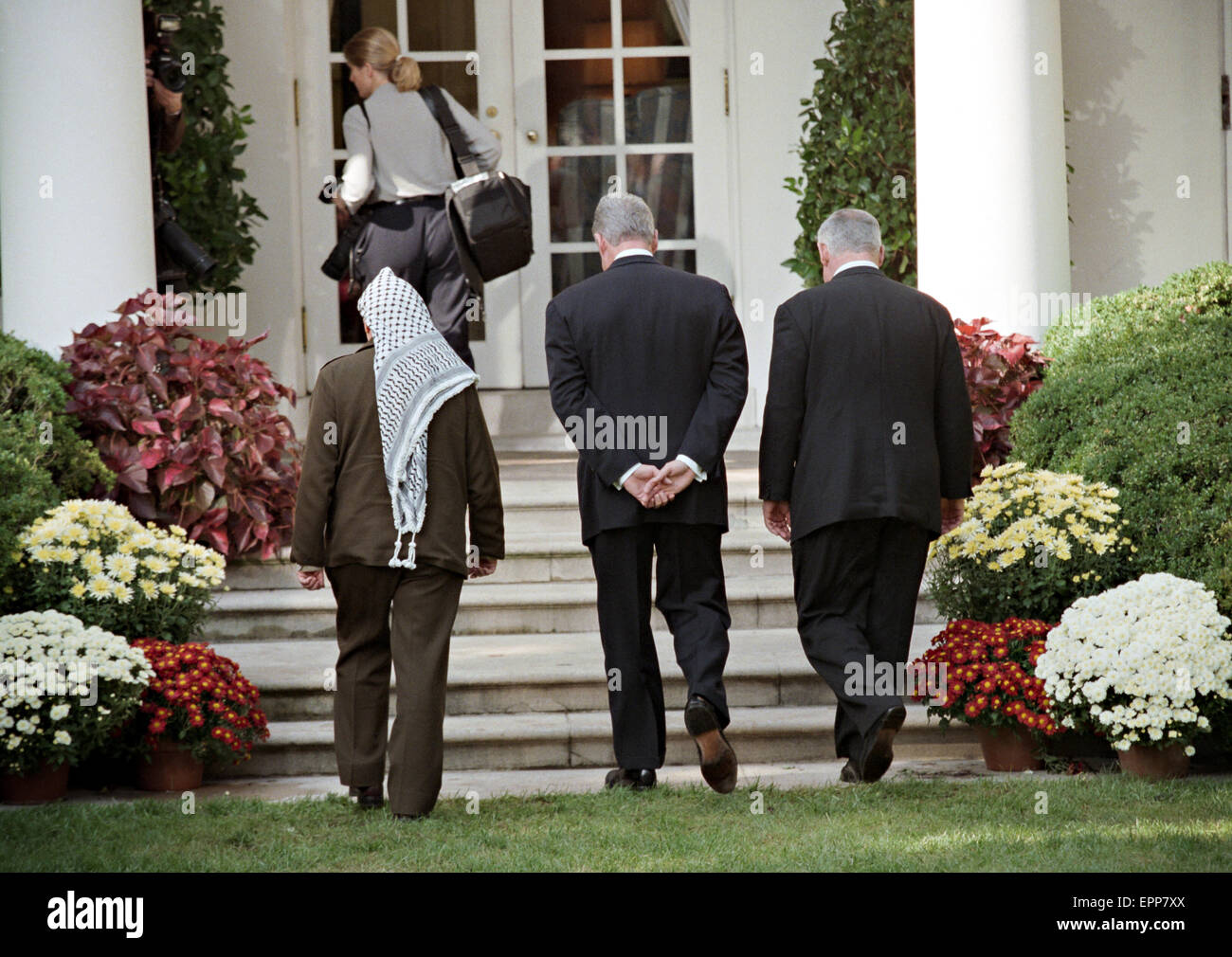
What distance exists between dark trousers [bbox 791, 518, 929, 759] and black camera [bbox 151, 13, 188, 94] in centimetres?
445

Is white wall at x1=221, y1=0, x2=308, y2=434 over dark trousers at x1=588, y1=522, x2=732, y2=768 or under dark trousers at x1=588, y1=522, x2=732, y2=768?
over

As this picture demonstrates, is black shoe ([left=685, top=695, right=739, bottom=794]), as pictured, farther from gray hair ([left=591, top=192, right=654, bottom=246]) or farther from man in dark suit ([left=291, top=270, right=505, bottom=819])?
gray hair ([left=591, top=192, right=654, bottom=246])

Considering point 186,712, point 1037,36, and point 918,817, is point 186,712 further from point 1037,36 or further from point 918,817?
point 1037,36

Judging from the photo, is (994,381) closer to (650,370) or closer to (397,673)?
→ (650,370)

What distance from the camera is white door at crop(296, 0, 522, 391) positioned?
9.30 metres

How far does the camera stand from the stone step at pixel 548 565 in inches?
272

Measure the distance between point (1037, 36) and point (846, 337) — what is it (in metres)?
3.19

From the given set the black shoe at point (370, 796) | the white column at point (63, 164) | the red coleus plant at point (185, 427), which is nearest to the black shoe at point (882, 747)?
the black shoe at point (370, 796)

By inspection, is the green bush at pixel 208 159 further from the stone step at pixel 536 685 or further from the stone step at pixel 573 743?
the stone step at pixel 573 743

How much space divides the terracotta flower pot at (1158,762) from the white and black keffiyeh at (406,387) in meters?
2.55

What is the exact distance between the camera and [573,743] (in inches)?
221

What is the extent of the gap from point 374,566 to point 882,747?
1.70 metres

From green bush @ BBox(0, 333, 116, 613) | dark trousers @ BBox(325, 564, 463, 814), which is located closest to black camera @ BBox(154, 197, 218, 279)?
green bush @ BBox(0, 333, 116, 613)

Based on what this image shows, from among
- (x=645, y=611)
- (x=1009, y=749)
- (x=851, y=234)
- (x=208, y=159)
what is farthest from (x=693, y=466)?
(x=208, y=159)
